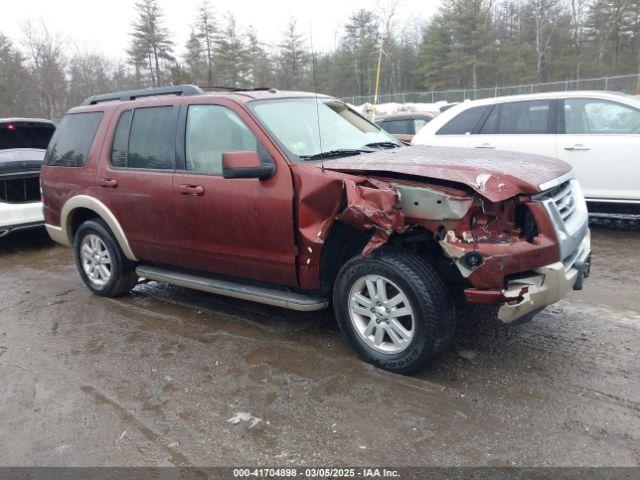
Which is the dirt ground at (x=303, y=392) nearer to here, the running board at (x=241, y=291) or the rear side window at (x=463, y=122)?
the running board at (x=241, y=291)

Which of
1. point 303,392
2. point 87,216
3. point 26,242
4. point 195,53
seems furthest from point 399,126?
point 195,53

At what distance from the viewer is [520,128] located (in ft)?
22.3

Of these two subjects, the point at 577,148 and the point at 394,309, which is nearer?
the point at 394,309

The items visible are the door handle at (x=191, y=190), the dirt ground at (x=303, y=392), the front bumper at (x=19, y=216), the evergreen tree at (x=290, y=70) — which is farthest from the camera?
the evergreen tree at (x=290, y=70)

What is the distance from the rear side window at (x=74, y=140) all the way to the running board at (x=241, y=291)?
1.32 metres

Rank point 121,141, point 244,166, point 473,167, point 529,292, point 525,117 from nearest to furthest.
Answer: point 529,292 < point 473,167 < point 244,166 < point 121,141 < point 525,117

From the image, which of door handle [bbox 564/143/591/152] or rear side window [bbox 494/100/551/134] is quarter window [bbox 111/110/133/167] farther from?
door handle [bbox 564/143/591/152]

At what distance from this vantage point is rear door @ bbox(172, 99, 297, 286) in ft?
12.2

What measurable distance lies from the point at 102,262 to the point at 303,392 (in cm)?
296

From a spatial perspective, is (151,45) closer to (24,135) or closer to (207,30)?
(207,30)

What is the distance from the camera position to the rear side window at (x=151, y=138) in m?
4.42

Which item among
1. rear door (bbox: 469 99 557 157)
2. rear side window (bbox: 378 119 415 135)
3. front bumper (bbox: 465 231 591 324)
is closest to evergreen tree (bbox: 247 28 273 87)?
rear side window (bbox: 378 119 415 135)

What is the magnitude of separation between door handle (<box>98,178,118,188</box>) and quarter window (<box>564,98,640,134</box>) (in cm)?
535

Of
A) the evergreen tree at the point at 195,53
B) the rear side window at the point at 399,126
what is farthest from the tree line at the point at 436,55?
the rear side window at the point at 399,126
